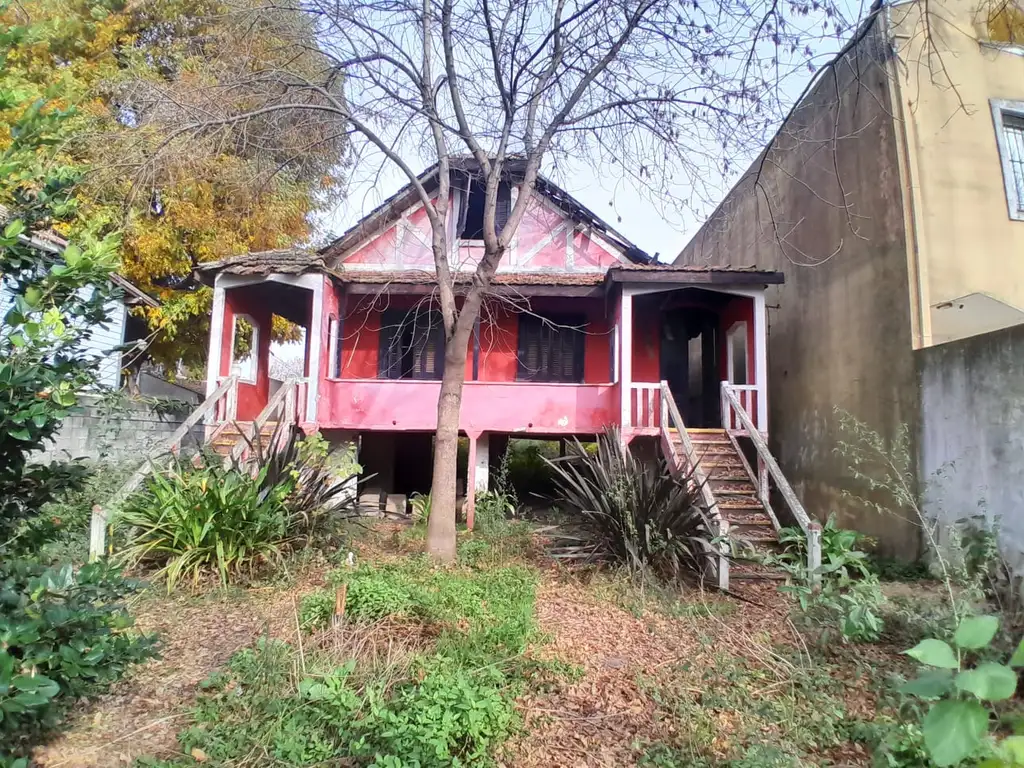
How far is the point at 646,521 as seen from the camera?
20.5 feet

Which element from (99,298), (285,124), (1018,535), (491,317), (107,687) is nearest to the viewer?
(99,298)

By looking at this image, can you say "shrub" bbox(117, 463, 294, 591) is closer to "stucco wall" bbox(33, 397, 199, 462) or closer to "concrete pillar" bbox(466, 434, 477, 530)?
"stucco wall" bbox(33, 397, 199, 462)

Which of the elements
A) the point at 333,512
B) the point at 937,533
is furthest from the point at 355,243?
the point at 937,533

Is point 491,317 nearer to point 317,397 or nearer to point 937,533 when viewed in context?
point 317,397

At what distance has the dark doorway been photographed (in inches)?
459

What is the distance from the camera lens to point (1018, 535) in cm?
535

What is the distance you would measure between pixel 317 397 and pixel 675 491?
6218mm

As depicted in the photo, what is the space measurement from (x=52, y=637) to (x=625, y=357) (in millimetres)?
8147

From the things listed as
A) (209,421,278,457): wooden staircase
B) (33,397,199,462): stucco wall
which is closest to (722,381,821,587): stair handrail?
(209,421,278,457): wooden staircase

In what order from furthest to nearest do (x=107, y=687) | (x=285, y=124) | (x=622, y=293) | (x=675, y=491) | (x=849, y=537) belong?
1. (x=622, y=293)
2. (x=285, y=124)
3. (x=849, y=537)
4. (x=675, y=491)
5. (x=107, y=687)

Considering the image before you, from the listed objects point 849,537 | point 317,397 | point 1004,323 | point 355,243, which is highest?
point 355,243

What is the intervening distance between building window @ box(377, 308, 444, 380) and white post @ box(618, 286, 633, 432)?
3.82 meters

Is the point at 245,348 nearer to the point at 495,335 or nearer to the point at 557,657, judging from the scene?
the point at 495,335

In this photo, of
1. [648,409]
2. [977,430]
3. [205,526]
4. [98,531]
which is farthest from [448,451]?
[977,430]
